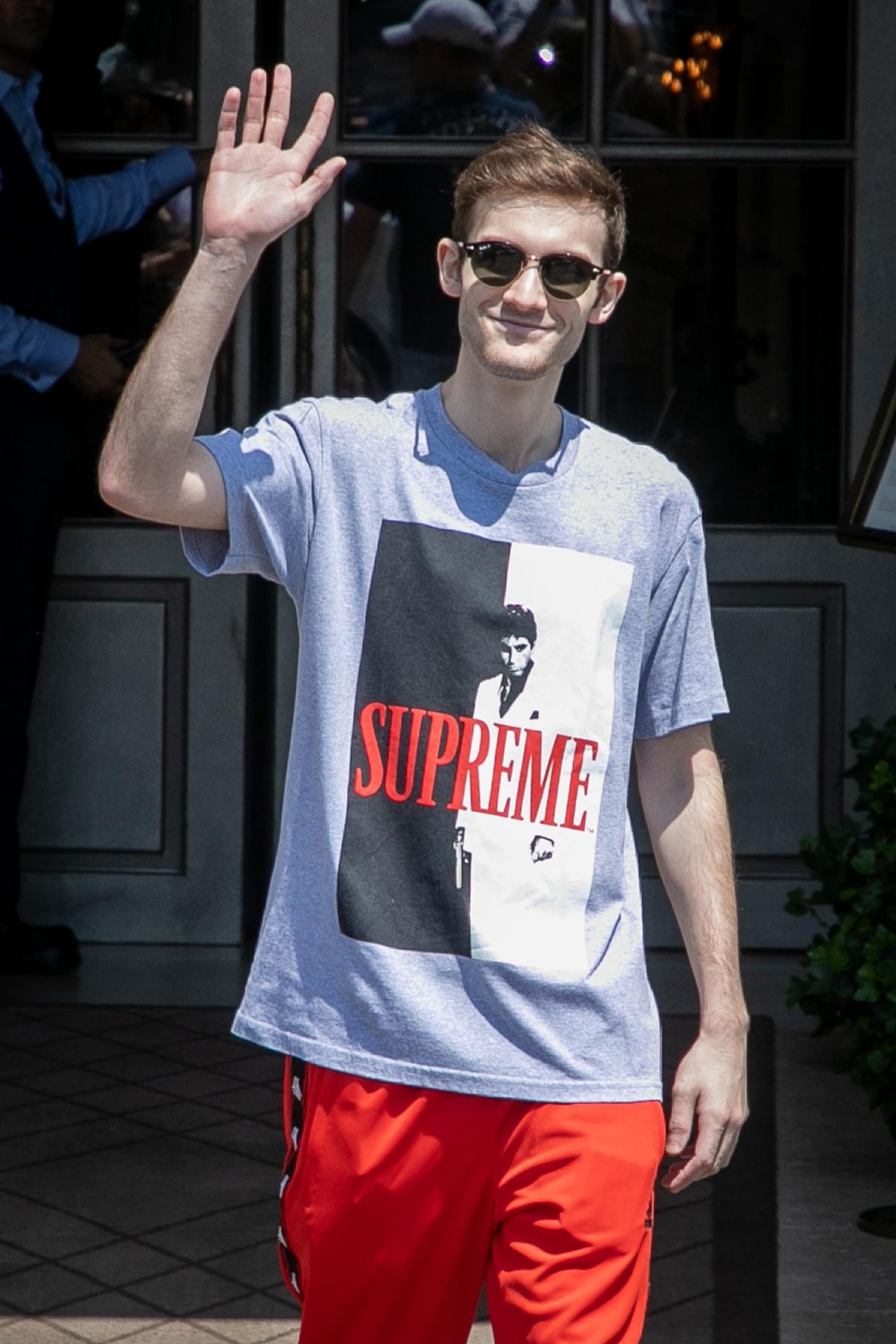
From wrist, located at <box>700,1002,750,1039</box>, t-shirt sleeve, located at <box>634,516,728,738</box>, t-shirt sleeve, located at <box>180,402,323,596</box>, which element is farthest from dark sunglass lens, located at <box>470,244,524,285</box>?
wrist, located at <box>700,1002,750,1039</box>

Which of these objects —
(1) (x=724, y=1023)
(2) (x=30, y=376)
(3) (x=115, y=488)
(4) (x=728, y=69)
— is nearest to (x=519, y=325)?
(3) (x=115, y=488)

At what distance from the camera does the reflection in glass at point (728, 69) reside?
5.71 m

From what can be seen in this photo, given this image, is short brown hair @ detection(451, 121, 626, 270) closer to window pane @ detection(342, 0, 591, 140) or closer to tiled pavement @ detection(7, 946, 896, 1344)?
tiled pavement @ detection(7, 946, 896, 1344)

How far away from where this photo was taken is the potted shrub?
3.89 m

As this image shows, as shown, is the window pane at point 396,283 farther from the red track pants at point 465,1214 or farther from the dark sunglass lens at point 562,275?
the red track pants at point 465,1214

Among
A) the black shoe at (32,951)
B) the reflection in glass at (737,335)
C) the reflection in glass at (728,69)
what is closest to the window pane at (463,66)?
the reflection in glass at (728,69)

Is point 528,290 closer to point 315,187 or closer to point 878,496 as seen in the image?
point 315,187

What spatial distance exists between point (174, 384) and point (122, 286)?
156 inches

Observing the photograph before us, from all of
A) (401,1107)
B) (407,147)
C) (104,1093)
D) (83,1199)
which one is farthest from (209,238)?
(407,147)

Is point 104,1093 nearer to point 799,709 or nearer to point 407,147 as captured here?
point 799,709

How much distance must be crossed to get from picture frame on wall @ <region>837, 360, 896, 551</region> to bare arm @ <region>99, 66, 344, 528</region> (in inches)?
78.3

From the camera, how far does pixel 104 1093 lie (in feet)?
15.1

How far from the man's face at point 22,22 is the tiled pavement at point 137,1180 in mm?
2609

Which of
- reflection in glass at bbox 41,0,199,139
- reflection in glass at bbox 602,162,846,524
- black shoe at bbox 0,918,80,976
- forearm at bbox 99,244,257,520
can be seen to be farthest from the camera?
reflection in glass at bbox 41,0,199,139
